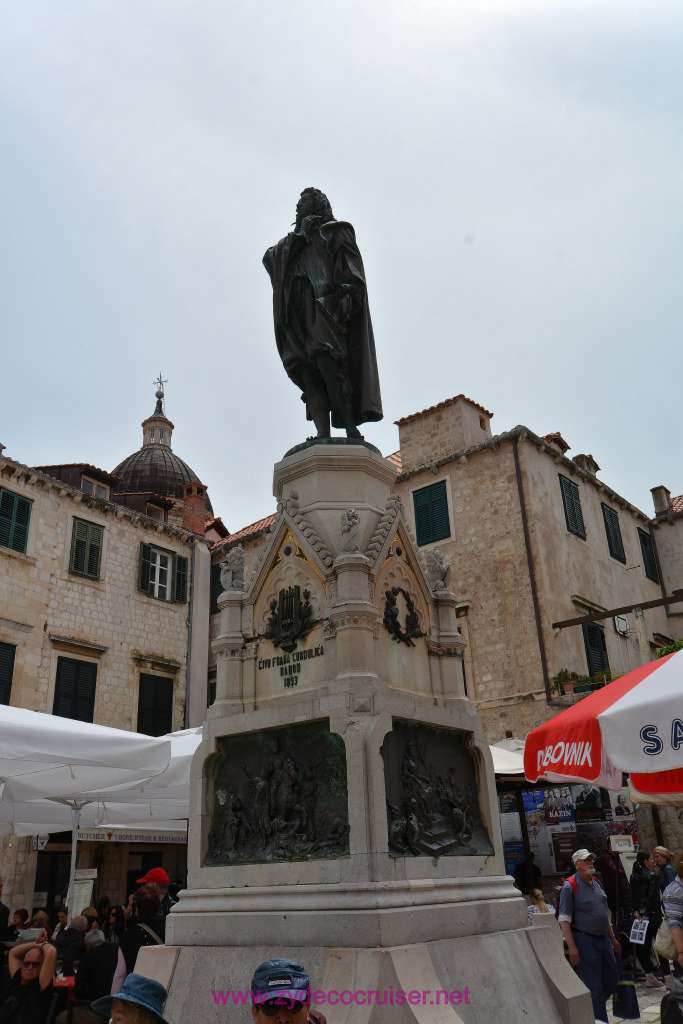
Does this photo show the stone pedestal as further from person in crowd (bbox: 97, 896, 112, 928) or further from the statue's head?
person in crowd (bbox: 97, 896, 112, 928)

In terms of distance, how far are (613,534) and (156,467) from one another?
32.6 metres

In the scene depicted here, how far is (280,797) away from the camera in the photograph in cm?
518

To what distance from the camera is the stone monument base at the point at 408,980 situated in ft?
13.1

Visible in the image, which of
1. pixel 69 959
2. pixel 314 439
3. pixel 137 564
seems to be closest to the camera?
pixel 314 439

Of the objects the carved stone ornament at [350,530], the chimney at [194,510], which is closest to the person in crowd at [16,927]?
the carved stone ornament at [350,530]

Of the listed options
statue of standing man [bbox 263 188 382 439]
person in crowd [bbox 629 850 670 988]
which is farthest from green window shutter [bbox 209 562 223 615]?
statue of standing man [bbox 263 188 382 439]

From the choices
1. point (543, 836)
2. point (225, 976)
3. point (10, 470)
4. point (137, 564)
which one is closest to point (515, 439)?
point (543, 836)

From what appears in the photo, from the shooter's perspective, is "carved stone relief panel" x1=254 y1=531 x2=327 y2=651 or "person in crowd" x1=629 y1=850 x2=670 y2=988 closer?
"carved stone relief panel" x1=254 y1=531 x2=327 y2=651

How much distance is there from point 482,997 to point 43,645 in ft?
52.5

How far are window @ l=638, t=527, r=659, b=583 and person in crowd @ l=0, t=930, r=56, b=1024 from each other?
793 inches

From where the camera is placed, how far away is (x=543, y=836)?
15367 mm

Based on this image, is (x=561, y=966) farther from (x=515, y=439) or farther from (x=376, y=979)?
(x=515, y=439)

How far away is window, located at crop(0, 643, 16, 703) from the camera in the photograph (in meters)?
17.5

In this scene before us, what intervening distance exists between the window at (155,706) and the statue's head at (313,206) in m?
16.1
